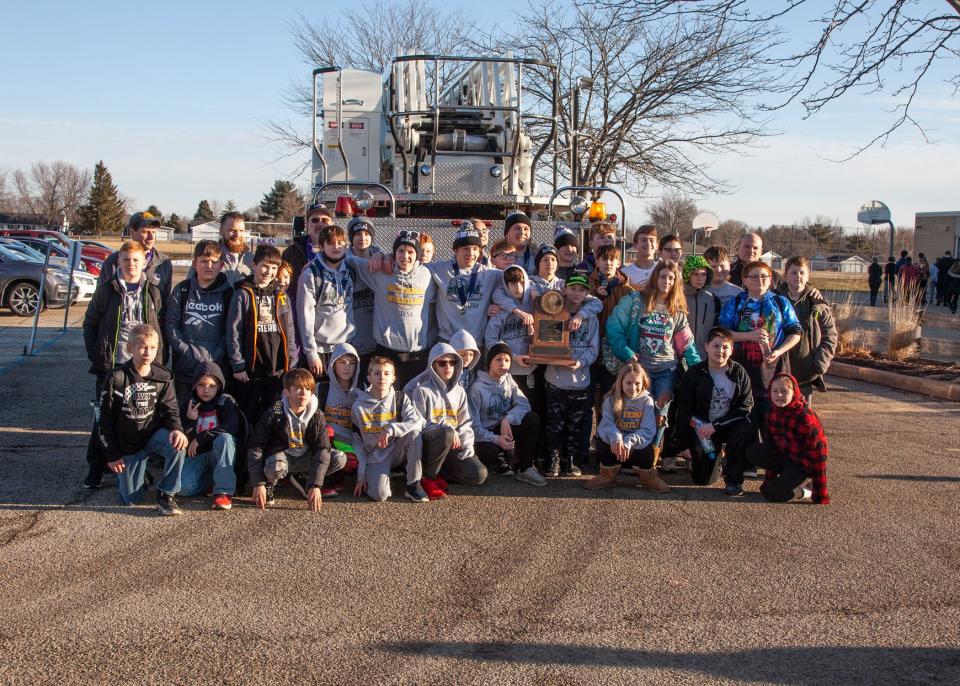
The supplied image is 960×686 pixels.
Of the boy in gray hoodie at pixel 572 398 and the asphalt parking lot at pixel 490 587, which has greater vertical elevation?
the boy in gray hoodie at pixel 572 398

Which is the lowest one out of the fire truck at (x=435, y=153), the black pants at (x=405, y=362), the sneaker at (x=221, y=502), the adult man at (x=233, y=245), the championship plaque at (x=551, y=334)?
the sneaker at (x=221, y=502)

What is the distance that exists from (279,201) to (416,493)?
6478 centimetres

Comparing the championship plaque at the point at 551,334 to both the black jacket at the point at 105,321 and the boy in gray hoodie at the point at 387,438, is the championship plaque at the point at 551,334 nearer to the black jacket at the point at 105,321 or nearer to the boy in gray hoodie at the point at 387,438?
the boy in gray hoodie at the point at 387,438

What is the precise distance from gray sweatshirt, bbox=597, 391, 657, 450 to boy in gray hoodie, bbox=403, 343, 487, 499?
1.01m

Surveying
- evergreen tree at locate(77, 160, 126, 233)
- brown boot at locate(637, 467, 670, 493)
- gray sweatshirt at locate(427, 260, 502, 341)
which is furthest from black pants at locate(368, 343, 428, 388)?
evergreen tree at locate(77, 160, 126, 233)

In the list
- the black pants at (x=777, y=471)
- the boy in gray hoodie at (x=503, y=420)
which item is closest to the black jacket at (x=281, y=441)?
the boy in gray hoodie at (x=503, y=420)

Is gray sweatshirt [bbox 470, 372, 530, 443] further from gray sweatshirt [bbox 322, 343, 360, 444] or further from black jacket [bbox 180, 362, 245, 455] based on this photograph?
black jacket [bbox 180, 362, 245, 455]

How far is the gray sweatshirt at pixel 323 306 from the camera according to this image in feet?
22.7

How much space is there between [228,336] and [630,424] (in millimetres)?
3161

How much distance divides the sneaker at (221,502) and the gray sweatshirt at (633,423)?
2.78 metres

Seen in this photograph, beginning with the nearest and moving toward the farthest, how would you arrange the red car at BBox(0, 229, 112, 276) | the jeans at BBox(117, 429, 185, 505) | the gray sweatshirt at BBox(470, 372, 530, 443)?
the jeans at BBox(117, 429, 185, 505) → the gray sweatshirt at BBox(470, 372, 530, 443) → the red car at BBox(0, 229, 112, 276)

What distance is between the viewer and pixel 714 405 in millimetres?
7035

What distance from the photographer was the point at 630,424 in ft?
22.6

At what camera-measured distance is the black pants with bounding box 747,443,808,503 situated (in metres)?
6.52
